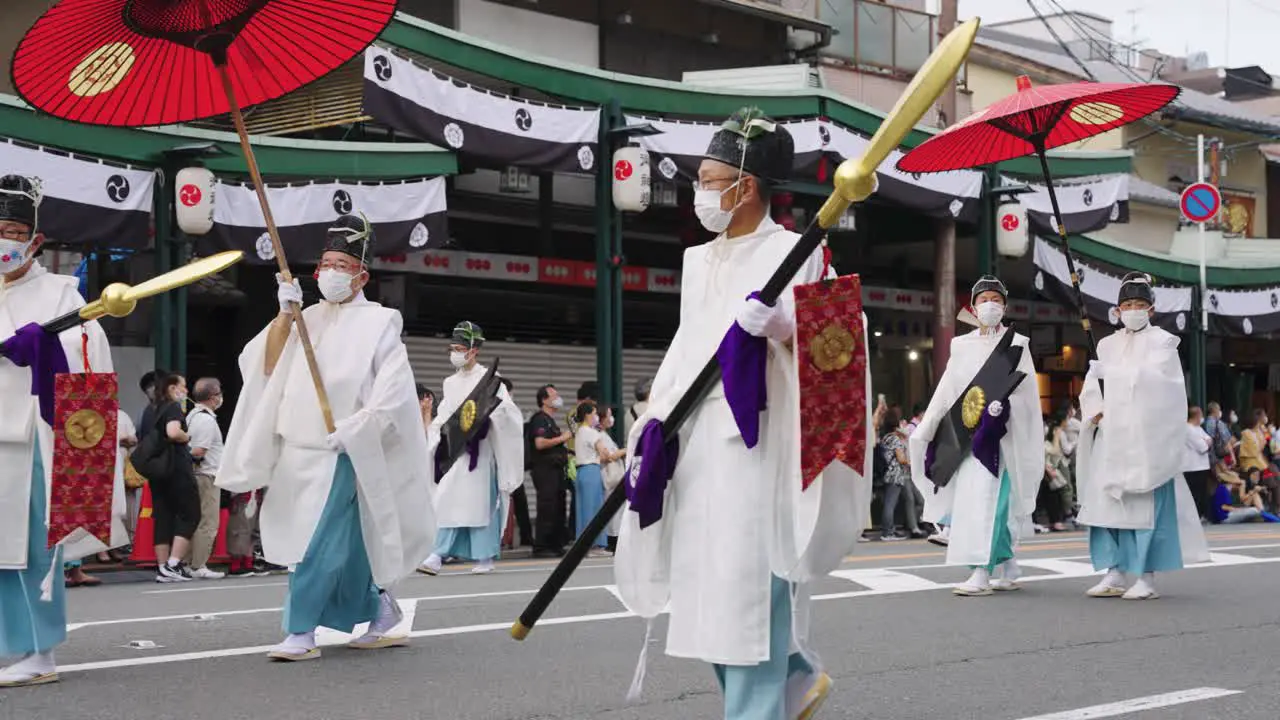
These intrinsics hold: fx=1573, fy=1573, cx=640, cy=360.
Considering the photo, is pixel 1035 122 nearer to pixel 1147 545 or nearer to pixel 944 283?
pixel 1147 545

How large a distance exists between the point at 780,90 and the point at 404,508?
1393 cm

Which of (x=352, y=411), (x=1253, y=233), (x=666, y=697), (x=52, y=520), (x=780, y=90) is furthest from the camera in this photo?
(x=1253, y=233)

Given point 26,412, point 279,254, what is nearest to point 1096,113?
point 279,254

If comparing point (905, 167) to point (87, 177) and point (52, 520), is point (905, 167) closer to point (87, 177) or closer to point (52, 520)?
point (52, 520)

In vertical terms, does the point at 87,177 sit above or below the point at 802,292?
above

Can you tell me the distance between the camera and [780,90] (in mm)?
20656

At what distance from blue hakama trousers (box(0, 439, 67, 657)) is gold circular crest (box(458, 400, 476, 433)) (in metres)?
6.70

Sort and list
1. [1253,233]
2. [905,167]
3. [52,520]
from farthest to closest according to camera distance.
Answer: [1253,233] < [905,167] < [52,520]

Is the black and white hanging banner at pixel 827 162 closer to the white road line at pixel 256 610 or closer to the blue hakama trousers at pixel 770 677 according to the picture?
the white road line at pixel 256 610

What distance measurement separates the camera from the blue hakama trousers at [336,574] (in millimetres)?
7395

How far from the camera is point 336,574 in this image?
24.5ft

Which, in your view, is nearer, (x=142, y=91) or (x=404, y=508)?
(x=142, y=91)

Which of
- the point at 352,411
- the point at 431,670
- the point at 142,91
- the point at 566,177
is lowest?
the point at 431,670

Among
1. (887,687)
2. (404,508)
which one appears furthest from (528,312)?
(887,687)
